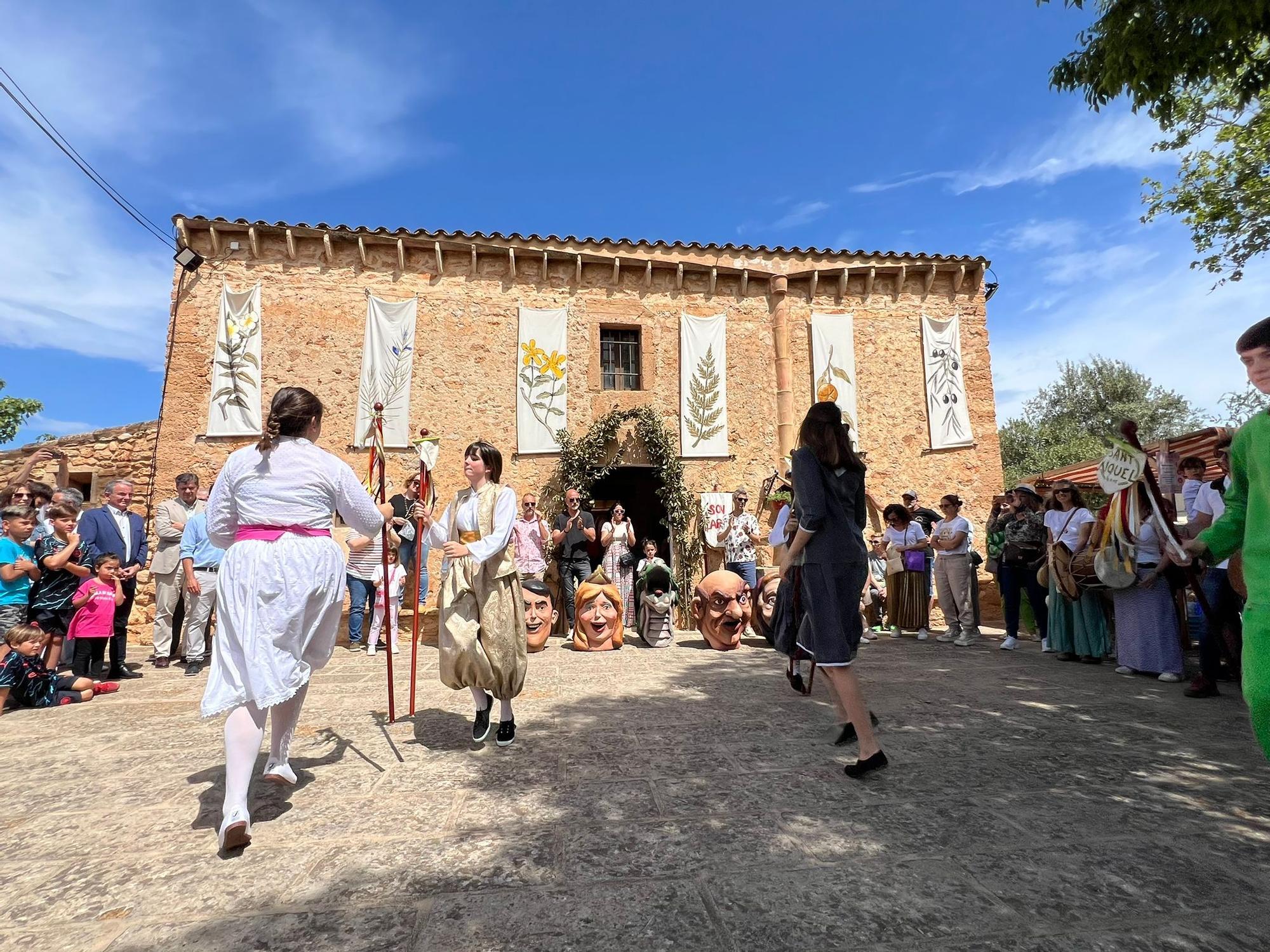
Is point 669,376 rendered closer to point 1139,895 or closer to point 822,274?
point 822,274

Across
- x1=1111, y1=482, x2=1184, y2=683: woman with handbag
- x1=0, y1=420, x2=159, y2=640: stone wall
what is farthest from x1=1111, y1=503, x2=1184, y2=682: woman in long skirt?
x1=0, y1=420, x2=159, y2=640: stone wall

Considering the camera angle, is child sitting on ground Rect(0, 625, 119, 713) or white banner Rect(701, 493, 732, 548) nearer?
child sitting on ground Rect(0, 625, 119, 713)

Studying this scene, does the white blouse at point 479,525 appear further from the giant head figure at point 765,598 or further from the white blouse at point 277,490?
the giant head figure at point 765,598

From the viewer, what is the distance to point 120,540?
6324 mm

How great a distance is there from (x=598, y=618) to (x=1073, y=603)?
16.6ft

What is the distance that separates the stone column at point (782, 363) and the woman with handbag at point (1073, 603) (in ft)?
15.8

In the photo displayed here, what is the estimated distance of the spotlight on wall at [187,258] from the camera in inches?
388

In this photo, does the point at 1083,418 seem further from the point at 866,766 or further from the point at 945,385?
the point at 866,766

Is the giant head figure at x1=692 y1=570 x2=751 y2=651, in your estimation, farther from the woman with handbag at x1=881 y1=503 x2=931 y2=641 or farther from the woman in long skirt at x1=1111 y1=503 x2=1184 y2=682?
the woman in long skirt at x1=1111 y1=503 x2=1184 y2=682

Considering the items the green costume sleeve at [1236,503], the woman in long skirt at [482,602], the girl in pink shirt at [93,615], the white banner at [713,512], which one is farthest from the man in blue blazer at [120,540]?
the green costume sleeve at [1236,503]

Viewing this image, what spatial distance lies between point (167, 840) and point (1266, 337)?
14.1 ft

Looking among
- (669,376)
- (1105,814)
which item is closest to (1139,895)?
(1105,814)

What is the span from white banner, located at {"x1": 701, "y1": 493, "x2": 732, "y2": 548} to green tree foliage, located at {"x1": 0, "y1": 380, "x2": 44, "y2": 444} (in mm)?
31386

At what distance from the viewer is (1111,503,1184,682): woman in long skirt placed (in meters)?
5.36
